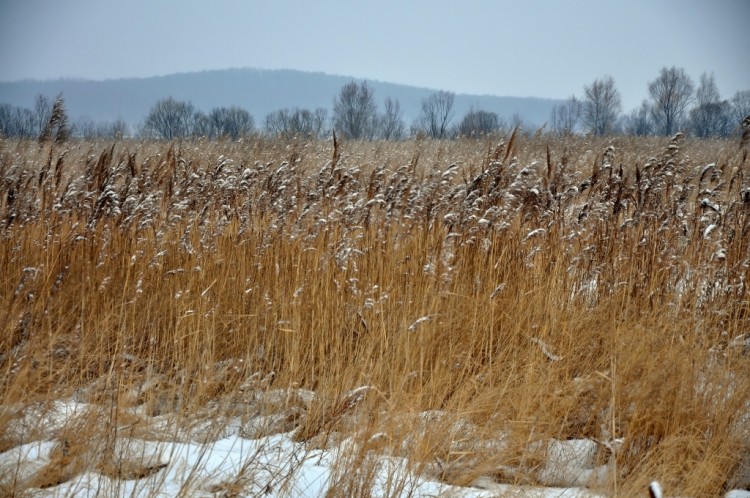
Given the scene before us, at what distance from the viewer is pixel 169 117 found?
7988 cm

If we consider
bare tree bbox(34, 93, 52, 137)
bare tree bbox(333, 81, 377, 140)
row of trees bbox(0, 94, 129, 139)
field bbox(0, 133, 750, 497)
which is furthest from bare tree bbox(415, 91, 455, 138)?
field bbox(0, 133, 750, 497)

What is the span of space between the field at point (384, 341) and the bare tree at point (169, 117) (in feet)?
258

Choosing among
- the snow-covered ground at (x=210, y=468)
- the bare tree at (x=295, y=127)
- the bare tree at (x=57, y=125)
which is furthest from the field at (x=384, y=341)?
the bare tree at (x=295, y=127)

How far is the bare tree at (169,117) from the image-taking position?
262ft

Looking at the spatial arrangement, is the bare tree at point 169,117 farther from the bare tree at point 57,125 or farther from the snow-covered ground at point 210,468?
the snow-covered ground at point 210,468

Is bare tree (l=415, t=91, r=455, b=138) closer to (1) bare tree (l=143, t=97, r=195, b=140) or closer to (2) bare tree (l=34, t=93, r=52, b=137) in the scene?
(1) bare tree (l=143, t=97, r=195, b=140)

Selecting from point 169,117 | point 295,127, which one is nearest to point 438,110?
point 169,117

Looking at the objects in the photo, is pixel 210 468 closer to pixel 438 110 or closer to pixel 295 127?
pixel 295 127

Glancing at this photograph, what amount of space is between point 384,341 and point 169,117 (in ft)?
274

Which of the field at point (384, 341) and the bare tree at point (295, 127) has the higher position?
the bare tree at point (295, 127)

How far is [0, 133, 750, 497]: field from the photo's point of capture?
2.54 m

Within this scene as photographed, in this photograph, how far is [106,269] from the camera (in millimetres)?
4258

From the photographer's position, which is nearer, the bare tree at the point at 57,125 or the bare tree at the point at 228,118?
the bare tree at the point at 57,125

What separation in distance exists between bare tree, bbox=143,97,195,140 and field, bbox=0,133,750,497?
78.8 metres
